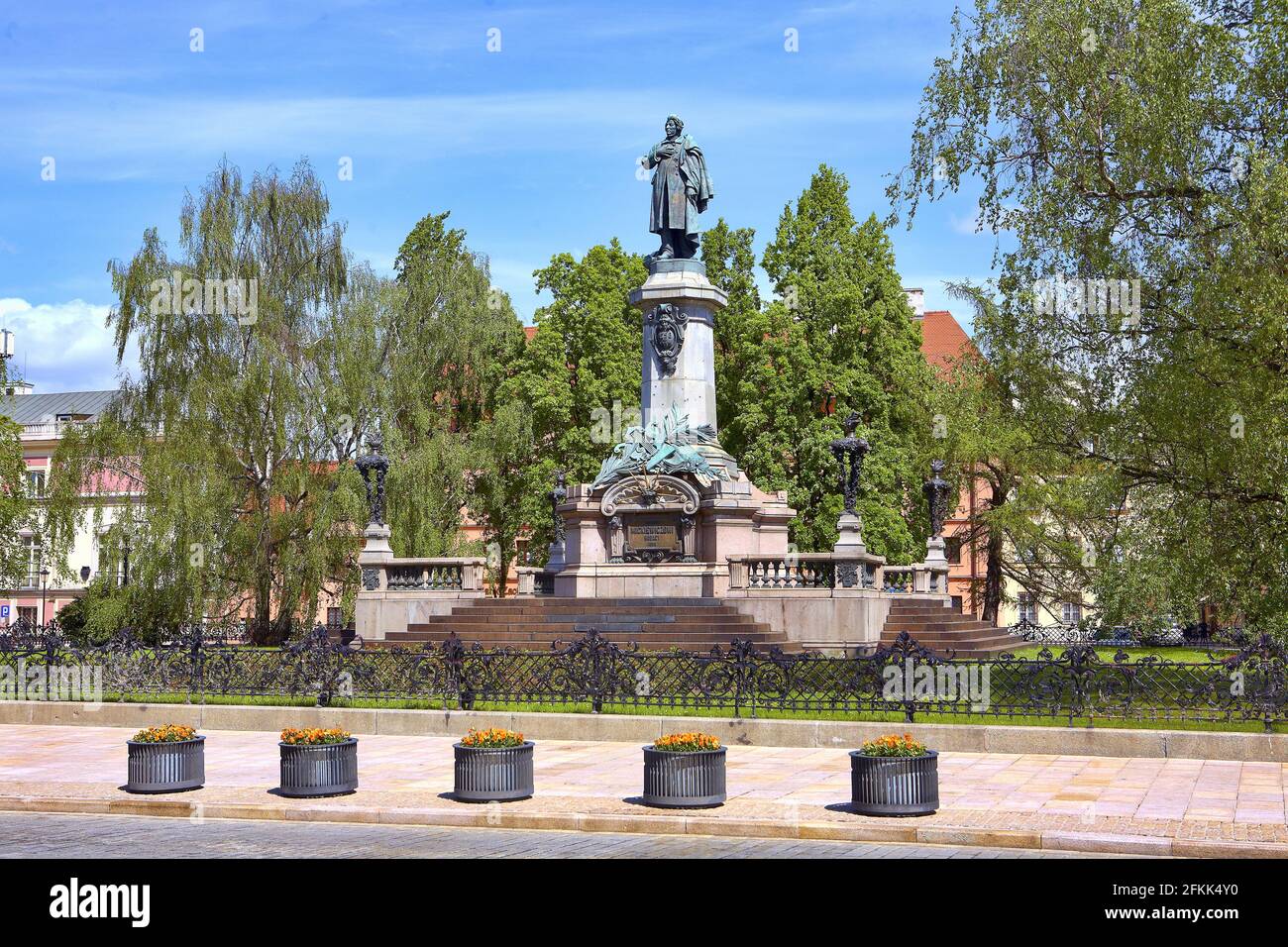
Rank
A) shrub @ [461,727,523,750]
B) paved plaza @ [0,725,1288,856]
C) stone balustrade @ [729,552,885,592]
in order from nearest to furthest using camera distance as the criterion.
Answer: paved plaza @ [0,725,1288,856], shrub @ [461,727,523,750], stone balustrade @ [729,552,885,592]

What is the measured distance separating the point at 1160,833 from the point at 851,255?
39.4 meters

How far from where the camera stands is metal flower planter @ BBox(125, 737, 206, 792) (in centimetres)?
1516

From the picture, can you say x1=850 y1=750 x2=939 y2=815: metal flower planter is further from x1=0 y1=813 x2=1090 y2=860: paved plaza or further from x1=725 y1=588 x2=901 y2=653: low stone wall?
x1=725 y1=588 x2=901 y2=653: low stone wall

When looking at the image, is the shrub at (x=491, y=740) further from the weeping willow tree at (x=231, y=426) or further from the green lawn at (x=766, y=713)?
the weeping willow tree at (x=231, y=426)

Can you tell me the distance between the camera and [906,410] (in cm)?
4894

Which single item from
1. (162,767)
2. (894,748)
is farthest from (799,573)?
(162,767)

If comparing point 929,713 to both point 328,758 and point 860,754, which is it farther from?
point 328,758

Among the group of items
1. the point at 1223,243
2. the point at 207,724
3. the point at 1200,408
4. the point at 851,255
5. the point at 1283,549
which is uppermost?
the point at 851,255

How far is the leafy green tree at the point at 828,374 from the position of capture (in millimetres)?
47688

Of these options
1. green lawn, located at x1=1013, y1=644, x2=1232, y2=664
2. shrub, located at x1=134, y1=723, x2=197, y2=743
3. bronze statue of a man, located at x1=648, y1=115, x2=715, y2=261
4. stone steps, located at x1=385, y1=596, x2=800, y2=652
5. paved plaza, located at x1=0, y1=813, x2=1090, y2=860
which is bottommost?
green lawn, located at x1=1013, y1=644, x2=1232, y2=664

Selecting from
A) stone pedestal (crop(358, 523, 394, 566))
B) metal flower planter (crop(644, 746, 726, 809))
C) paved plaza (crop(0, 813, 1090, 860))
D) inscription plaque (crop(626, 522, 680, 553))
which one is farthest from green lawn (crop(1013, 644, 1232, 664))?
paved plaza (crop(0, 813, 1090, 860))

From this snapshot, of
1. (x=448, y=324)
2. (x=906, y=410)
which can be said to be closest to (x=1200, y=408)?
(x=906, y=410)

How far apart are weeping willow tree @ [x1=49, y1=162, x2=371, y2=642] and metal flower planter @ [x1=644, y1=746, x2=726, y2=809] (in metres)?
27.9

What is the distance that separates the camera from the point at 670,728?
779 inches
